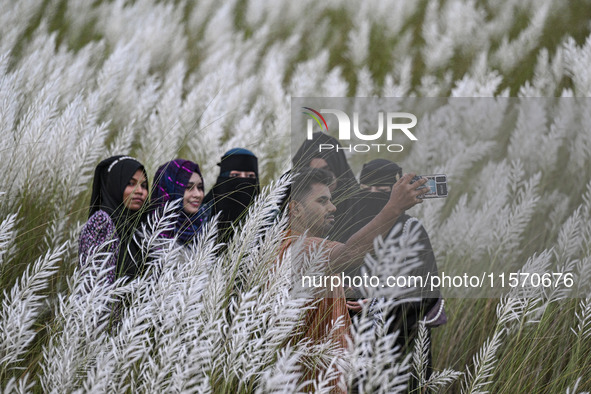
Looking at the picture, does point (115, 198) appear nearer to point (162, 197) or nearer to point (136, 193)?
point (136, 193)

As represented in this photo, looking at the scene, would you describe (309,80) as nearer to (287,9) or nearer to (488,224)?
(488,224)

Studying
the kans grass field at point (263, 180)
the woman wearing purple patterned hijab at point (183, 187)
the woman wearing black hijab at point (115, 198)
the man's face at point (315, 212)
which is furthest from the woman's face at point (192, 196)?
the man's face at point (315, 212)

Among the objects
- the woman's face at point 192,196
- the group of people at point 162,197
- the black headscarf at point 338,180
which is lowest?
the woman's face at point 192,196

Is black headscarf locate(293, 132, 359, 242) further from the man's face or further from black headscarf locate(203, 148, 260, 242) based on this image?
black headscarf locate(203, 148, 260, 242)

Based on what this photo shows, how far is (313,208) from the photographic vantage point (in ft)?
5.47

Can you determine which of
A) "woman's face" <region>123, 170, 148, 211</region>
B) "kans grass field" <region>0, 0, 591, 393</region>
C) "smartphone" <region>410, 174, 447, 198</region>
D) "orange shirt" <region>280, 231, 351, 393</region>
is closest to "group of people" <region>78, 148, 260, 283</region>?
"woman's face" <region>123, 170, 148, 211</region>

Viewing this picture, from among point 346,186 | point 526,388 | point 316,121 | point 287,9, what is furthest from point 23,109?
point 287,9

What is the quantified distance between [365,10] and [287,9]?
0.87m

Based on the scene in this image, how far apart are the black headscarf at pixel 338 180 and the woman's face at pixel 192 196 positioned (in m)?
0.59

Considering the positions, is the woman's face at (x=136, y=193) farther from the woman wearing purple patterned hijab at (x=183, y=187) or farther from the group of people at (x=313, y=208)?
the woman wearing purple patterned hijab at (x=183, y=187)

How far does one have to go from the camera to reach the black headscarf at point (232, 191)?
2052 mm

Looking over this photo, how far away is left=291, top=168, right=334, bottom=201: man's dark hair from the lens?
1.68 m

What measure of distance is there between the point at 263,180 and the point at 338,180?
1130 millimetres

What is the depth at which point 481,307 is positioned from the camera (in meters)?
2.10
